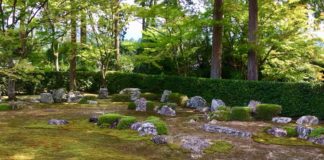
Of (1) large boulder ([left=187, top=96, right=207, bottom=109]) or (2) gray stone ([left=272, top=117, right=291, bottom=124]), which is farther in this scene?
(1) large boulder ([left=187, top=96, right=207, bottom=109])

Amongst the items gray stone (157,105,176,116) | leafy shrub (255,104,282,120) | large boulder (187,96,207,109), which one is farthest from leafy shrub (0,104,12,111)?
leafy shrub (255,104,282,120)

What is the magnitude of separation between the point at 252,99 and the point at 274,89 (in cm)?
108

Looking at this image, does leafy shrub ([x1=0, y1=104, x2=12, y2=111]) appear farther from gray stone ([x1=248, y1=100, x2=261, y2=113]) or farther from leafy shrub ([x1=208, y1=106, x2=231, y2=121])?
gray stone ([x1=248, y1=100, x2=261, y2=113])

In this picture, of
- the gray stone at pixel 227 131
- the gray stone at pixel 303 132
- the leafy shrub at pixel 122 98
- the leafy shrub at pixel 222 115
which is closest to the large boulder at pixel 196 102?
the leafy shrub at pixel 222 115

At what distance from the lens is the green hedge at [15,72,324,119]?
48.4ft

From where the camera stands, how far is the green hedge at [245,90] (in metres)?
14.8

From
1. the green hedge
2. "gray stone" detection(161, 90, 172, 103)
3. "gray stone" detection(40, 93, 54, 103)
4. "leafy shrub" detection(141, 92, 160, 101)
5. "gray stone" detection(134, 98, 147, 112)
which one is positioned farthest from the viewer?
"leafy shrub" detection(141, 92, 160, 101)

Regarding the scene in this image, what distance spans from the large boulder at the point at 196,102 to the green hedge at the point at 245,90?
640 millimetres

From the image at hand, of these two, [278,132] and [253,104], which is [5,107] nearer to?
[253,104]

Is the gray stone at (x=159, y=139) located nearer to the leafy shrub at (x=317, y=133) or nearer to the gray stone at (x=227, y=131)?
the gray stone at (x=227, y=131)

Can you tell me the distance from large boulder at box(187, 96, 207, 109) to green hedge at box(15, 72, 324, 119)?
0.64m

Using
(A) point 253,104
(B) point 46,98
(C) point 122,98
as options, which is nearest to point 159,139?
(A) point 253,104

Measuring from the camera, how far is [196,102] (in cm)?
1770

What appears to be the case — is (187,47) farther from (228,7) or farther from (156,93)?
(228,7)
